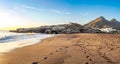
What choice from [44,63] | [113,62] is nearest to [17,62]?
[44,63]

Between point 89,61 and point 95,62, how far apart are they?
29 cm

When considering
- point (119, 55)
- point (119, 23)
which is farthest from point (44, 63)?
point (119, 23)

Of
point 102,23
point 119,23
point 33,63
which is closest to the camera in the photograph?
point 33,63

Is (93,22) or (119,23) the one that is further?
(119,23)

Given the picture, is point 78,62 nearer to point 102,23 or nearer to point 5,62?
point 5,62

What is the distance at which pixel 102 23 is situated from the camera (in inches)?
5281

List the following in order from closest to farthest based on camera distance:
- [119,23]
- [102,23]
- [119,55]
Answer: [119,55]
[102,23]
[119,23]

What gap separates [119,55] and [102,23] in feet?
422

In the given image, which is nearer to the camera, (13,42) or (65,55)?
(65,55)

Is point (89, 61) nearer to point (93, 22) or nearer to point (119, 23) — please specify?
point (93, 22)

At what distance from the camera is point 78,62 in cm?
778

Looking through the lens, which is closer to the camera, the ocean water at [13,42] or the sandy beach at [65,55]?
the sandy beach at [65,55]

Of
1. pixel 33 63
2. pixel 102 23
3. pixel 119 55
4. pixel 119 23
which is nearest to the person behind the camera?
pixel 33 63

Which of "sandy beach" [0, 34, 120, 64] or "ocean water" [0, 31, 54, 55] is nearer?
"sandy beach" [0, 34, 120, 64]
